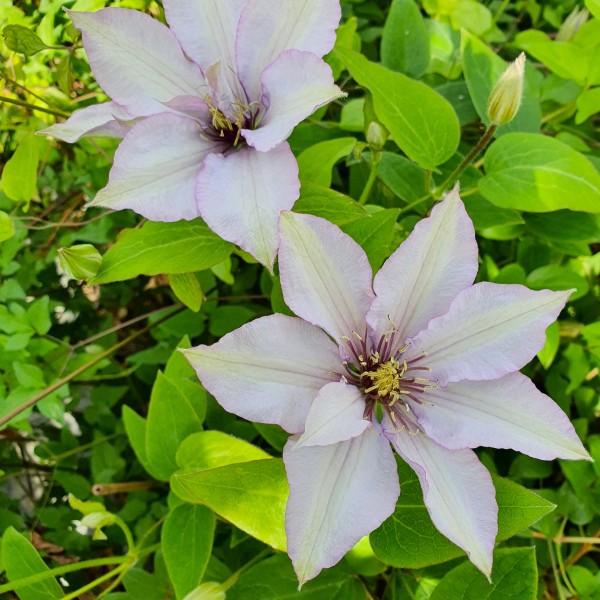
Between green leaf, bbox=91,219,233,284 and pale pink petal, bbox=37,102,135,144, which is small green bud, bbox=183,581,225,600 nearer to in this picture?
green leaf, bbox=91,219,233,284

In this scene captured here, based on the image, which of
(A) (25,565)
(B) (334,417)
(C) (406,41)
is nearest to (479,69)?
(C) (406,41)

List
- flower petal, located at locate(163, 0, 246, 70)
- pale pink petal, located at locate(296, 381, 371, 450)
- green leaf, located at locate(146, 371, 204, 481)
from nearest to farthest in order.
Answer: pale pink petal, located at locate(296, 381, 371, 450), flower petal, located at locate(163, 0, 246, 70), green leaf, located at locate(146, 371, 204, 481)

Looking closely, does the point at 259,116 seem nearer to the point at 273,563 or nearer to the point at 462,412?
the point at 462,412

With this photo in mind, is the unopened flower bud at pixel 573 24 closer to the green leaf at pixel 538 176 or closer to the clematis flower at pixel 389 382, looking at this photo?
the green leaf at pixel 538 176

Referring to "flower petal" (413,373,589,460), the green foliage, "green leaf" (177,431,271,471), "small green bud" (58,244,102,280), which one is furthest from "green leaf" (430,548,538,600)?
"small green bud" (58,244,102,280)

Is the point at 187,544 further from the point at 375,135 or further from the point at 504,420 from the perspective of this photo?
the point at 375,135

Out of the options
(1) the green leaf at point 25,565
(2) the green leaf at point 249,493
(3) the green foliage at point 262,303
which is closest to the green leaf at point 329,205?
(3) the green foliage at point 262,303
